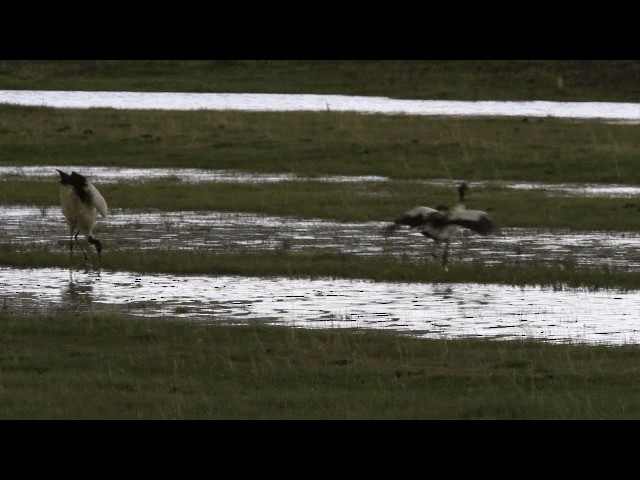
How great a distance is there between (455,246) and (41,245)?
5.30 metres

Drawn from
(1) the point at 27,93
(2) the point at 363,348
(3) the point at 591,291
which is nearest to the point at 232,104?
(1) the point at 27,93

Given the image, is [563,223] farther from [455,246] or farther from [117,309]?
[117,309]

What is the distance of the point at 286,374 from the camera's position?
1053 centimetres

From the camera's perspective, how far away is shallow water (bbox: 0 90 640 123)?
42.3 m

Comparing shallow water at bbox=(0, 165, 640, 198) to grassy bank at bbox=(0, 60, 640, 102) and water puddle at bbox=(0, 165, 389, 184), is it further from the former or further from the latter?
grassy bank at bbox=(0, 60, 640, 102)

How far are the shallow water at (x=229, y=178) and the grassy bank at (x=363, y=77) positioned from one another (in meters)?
24.0

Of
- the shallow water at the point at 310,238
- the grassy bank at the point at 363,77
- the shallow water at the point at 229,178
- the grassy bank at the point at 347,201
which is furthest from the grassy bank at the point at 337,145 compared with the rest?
the grassy bank at the point at 363,77

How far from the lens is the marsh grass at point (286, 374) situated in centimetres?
931

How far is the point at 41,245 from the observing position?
59.9 ft

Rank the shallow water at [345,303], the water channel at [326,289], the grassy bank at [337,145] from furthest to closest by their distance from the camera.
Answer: the grassy bank at [337,145], the water channel at [326,289], the shallow water at [345,303]

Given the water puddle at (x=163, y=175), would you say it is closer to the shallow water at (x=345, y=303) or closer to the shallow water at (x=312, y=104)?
the shallow water at (x=345, y=303)

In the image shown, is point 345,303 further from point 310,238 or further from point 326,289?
point 310,238

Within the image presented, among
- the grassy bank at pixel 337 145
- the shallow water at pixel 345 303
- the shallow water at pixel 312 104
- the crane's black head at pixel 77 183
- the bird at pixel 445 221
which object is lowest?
the shallow water at pixel 345 303

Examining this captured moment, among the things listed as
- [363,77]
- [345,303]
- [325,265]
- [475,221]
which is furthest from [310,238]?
[363,77]
